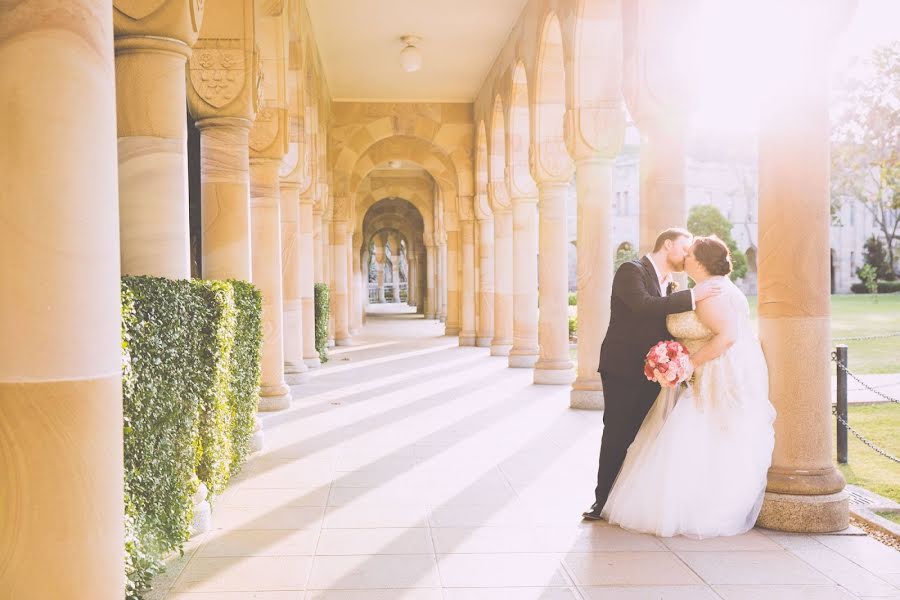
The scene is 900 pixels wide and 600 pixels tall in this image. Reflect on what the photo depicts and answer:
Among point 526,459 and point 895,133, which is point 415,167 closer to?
point 895,133

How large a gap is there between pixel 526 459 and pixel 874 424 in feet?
13.1

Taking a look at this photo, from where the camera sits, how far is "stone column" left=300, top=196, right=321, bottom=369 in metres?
12.4

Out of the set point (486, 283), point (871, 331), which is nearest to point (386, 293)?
point (871, 331)

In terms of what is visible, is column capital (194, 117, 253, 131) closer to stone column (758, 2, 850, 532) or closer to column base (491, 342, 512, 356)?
stone column (758, 2, 850, 532)

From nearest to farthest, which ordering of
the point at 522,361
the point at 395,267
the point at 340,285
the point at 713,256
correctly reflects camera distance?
1. the point at 713,256
2. the point at 522,361
3. the point at 340,285
4. the point at 395,267

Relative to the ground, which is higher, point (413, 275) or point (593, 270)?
point (413, 275)

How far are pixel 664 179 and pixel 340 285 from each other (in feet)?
41.9

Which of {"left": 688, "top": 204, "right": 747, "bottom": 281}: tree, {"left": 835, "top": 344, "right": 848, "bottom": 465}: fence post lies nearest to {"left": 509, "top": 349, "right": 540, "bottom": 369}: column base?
{"left": 835, "top": 344, "right": 848, "bottom": 465}: fence post

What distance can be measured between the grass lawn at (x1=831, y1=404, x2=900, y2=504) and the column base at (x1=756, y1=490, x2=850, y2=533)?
4.67ft

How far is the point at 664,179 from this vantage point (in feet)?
21.9

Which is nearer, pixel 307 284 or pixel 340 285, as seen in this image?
pixel 307 284

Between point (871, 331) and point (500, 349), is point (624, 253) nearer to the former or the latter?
point (871, 331)

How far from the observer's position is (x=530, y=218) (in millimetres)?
13359

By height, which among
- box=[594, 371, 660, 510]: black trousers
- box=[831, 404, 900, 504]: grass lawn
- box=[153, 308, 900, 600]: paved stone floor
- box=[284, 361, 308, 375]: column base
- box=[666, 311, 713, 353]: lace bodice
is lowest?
box=[831, 404, 900, 504]: grass lawn
